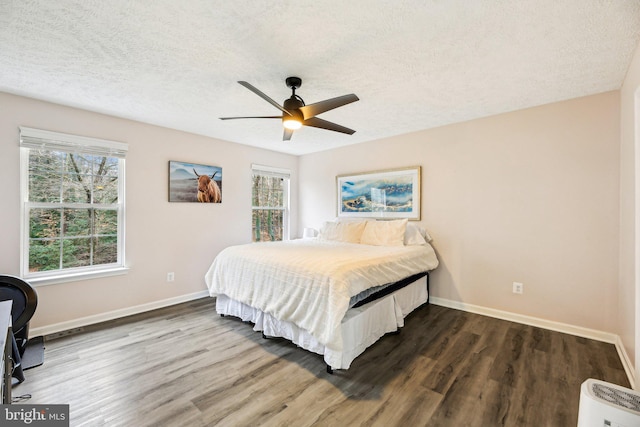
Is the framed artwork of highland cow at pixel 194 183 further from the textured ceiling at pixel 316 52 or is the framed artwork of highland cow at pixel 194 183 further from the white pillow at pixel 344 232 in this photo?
the white pillow at pixel 344 232

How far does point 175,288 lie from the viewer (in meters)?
3.71

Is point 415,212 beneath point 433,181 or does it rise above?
beneath

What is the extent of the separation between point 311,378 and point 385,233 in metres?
2.10

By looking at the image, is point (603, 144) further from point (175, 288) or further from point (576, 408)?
point (175, 288)

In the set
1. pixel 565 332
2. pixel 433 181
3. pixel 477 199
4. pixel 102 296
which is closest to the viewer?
pixel 565 332

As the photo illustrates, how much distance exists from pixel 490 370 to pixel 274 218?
391cm

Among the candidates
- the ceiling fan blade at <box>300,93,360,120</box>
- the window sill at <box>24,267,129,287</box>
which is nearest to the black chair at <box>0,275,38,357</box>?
the window sill at <box>24,267,129,287</box>

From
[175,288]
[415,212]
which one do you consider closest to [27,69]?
[175,288]

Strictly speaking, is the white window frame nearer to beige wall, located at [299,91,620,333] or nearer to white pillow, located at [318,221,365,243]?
white pillow, located at [318,221,365,243]

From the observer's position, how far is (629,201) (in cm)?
212

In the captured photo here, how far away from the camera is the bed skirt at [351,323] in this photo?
6.96 ft

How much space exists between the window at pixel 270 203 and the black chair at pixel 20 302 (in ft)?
9.22

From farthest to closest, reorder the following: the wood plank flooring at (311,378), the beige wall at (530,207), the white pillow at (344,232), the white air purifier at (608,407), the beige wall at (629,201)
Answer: the white pillow at (344,232) → the beige wall at (530,207) → the beige wall at (629,201) → the wood plank flooring at (311,378) → the white air purifier at (608,407)

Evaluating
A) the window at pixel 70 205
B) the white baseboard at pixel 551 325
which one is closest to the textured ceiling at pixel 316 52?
the window at pixel 70 205
